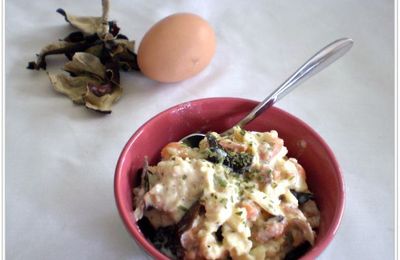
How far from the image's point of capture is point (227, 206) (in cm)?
68

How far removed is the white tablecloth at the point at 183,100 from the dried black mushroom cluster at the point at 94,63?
1.3 inches

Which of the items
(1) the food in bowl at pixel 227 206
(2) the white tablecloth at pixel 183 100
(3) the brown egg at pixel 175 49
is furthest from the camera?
(3) the brown egg at pixel 175 49

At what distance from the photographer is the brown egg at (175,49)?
3.56 ft

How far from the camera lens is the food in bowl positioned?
669 millimetres

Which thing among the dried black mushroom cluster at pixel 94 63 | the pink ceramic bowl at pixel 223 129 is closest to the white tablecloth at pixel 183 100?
the dried black mushroom cluster at pixel 94 63

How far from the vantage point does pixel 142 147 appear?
32.4 inches

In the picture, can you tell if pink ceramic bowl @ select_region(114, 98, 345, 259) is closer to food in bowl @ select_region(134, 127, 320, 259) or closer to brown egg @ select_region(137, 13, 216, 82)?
food in bowl @ select_region(134, 127, 320, 259)

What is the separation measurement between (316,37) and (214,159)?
0.79 meters

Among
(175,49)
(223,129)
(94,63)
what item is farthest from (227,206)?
(94,63)

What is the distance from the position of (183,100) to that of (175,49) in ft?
0.50

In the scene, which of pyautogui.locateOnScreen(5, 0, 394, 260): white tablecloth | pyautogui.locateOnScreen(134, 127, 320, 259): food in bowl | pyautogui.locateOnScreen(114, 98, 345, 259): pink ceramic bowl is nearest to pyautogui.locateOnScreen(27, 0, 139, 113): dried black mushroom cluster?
pyautogui.locateOnScreen(5, 0, 394, 260): white tablecloth

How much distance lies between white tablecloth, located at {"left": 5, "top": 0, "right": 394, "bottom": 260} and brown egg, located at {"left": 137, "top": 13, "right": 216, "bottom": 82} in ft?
0.24

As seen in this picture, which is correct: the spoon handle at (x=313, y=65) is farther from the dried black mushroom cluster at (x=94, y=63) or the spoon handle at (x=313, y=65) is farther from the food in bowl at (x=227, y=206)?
the dried black mushroom cluster at (x=94, y=63)

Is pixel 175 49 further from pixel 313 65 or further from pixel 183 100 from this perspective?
pixel 313 65
